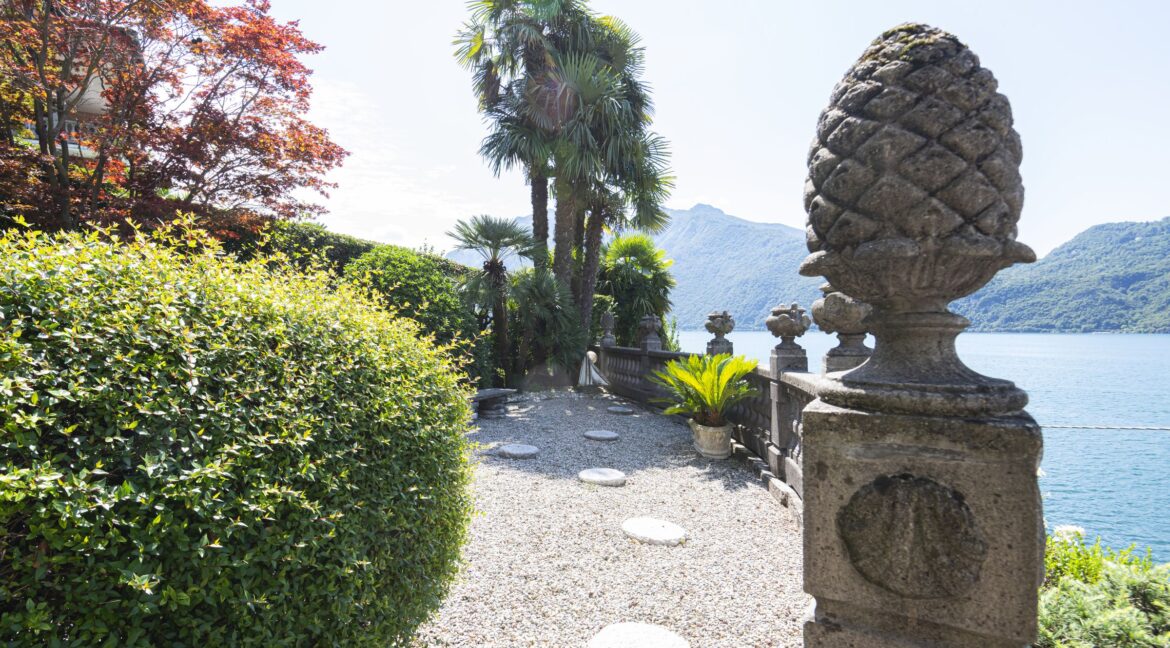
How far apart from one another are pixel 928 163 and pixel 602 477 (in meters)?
4.65

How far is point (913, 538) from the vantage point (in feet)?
4.88

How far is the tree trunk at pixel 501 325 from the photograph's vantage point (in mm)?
11531

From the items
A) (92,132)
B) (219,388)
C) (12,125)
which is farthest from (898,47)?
(12,125)

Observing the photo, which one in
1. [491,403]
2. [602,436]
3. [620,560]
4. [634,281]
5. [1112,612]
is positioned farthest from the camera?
[634,281]

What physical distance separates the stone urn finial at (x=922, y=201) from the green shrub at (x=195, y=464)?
165cm

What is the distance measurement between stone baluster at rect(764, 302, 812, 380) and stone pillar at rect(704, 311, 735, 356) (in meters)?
2.75

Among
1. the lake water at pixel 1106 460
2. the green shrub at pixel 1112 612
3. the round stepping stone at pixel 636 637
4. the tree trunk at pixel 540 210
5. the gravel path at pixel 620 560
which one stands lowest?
the lake water at pixel 1106 460

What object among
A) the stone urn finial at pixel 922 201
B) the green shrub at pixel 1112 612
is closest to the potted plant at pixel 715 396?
the green shrub at pixel 1112 612

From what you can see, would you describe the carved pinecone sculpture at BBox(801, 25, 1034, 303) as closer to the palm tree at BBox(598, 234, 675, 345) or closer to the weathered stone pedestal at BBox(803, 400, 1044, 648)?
the weathered stone pedestal at BBox(803, 400, 1044, 648)

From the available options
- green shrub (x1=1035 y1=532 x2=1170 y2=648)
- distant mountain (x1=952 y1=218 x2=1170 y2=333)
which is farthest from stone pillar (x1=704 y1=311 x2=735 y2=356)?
distant mountain (x1=952 y1=218 x2=1170 y2=333)

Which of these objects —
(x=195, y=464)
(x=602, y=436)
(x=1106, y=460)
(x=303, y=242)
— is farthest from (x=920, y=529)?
(x=1106, y=460)

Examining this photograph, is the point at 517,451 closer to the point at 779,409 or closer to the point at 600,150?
the point at 779,409

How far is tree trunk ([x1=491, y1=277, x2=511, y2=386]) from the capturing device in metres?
11.5

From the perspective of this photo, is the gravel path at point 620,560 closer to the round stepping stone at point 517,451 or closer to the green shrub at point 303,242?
the round stepping stone at point 517,451
